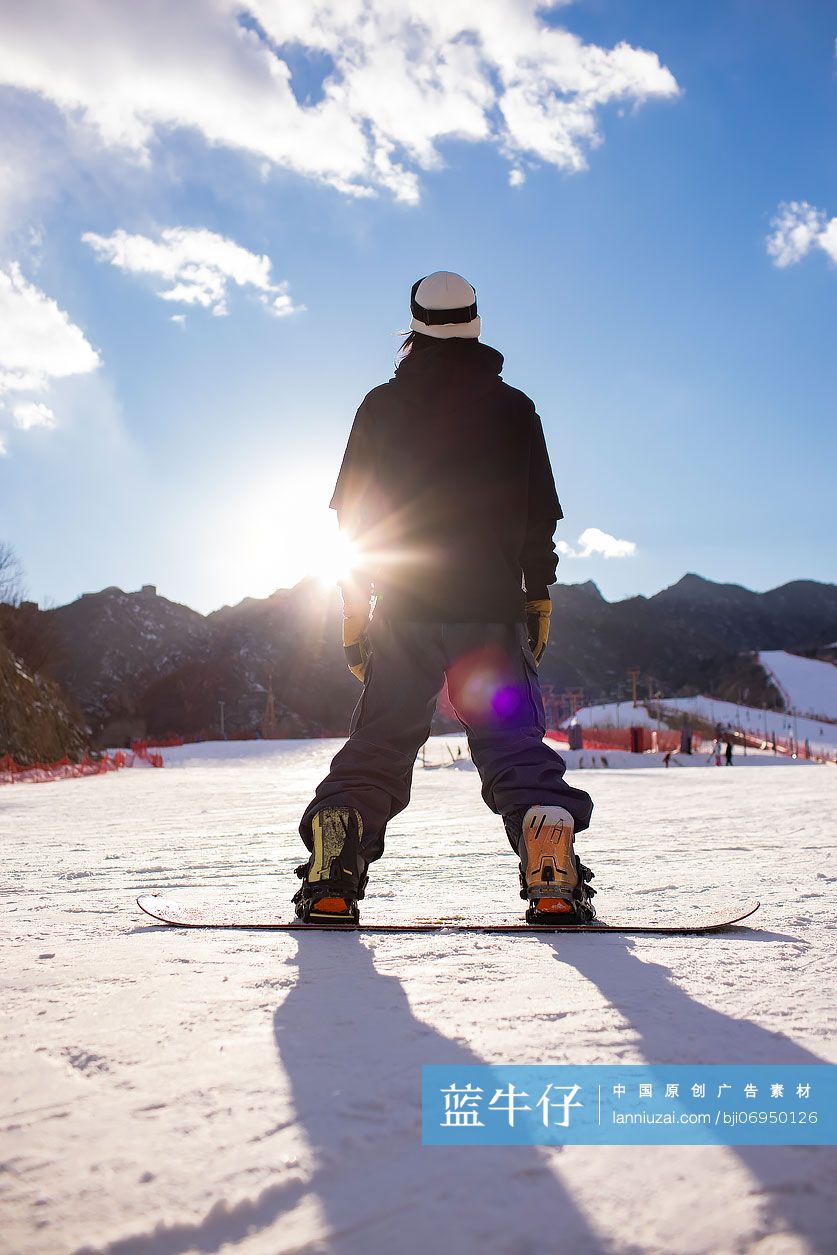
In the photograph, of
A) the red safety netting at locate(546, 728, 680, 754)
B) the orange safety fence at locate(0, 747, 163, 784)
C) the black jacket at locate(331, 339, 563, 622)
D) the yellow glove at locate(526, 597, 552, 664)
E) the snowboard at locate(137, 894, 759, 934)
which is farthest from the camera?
the red safety netting at locate(546, 728, 680, 754)

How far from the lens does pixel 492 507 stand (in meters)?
2.52

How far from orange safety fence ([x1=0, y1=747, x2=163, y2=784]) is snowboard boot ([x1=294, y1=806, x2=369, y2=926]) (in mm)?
11607

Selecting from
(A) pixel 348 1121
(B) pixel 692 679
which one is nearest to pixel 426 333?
(A) pixel 348 1121

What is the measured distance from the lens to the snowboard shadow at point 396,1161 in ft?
2.26

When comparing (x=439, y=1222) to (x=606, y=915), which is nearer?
(x=439, y=1222)

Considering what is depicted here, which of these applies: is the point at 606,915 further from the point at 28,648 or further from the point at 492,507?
the point at 28,648

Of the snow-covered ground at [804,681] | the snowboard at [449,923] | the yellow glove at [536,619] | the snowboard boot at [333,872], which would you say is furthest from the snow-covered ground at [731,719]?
the snowboard boot at [333,872]

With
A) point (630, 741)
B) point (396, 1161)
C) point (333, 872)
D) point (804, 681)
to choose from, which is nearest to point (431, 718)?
point (333, 872)

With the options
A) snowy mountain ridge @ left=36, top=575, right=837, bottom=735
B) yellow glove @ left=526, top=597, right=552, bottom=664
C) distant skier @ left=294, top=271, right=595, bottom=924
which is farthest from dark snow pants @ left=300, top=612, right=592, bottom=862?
snowy mountain ridge @ left=36, top=575, right=837, bottom=735

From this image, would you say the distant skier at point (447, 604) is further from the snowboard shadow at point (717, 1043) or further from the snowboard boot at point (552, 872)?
the snowboard shadow at point (717, 1043)

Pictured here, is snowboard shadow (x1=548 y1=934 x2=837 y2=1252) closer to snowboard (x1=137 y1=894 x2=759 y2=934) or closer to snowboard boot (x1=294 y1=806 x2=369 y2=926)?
snowboard (x1=137 y1=894 x2=759 y2=934)

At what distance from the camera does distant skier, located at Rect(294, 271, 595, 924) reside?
203 cm

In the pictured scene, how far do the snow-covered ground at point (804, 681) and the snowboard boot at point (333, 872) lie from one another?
68.7m

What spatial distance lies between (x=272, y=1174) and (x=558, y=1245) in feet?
0.91
